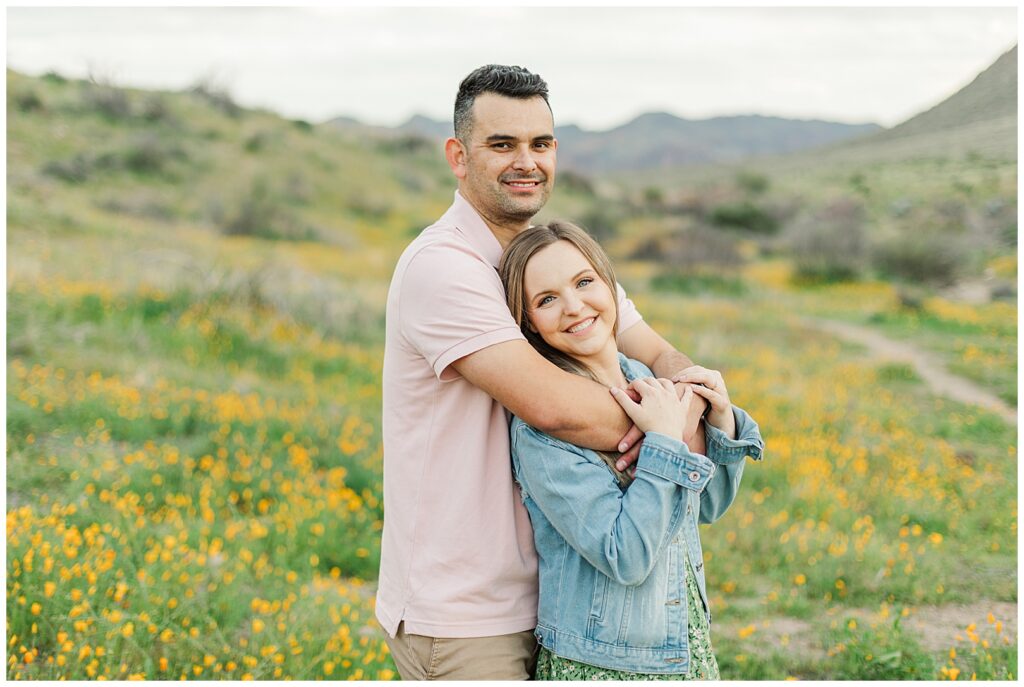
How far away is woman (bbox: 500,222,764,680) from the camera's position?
230cm

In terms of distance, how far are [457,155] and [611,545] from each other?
4.41 feet

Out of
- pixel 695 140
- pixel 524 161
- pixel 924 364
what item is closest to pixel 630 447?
pixel 524 161

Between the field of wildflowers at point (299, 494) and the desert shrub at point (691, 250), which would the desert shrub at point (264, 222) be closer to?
the field of wildflowers at point (299, 494)

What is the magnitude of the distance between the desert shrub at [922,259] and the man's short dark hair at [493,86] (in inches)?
854

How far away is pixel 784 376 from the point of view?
424 inches

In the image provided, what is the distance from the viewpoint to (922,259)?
72.5 ft

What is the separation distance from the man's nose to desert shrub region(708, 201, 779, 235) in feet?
117

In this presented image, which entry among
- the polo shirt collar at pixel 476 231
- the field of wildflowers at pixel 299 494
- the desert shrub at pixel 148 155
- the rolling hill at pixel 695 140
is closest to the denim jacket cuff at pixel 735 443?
the polo shirt collar at pixel 476 231

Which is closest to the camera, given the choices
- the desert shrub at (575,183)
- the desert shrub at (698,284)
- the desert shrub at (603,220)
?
the desert shrub at (698,284)

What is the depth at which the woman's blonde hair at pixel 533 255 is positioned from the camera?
2.50 meters

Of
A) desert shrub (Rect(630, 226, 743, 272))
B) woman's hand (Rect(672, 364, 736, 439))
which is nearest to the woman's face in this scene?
woman's hand (Rect(672, 364, 736, 439))

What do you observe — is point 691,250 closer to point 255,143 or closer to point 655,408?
point 255,143

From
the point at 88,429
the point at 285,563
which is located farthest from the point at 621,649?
the point at 88,429

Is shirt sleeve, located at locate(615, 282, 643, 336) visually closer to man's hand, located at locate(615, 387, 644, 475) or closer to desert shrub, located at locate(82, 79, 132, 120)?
man's hand, located at locate(615, 387, 644, 475)
